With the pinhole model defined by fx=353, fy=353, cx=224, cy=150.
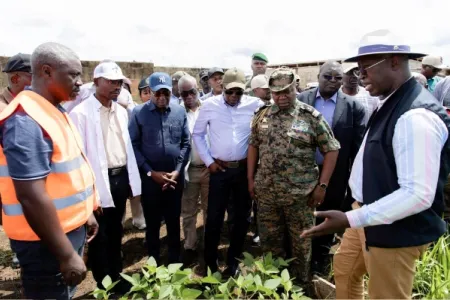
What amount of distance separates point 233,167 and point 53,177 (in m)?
1.93

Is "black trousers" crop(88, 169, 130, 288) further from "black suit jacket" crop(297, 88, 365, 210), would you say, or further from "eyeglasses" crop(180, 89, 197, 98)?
"black suit jacket" crop(297, 88, 365, 210)

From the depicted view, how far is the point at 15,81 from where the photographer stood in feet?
10.4

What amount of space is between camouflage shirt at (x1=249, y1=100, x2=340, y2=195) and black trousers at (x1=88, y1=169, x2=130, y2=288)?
4.17 feet

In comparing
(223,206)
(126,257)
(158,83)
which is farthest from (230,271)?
(158,83)

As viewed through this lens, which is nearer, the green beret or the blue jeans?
the blue jeans

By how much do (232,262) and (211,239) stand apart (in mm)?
365

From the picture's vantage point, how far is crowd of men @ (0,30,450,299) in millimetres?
1642

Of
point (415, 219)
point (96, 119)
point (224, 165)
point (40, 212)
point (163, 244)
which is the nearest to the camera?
point (40, 212)

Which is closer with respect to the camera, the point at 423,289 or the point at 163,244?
the point at 423,289

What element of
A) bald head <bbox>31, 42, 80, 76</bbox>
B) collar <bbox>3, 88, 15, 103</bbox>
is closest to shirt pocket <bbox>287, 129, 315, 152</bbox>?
bald head <bbox>31, 42, 80, 76</bbox>

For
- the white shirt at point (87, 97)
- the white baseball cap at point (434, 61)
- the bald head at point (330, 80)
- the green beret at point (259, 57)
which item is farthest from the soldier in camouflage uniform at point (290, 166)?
the white baseball cap at point (434, 61)

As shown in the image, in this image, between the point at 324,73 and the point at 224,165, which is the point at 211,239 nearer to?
the point at 224,165

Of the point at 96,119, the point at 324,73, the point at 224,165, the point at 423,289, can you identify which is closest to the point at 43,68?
the point at 96,119

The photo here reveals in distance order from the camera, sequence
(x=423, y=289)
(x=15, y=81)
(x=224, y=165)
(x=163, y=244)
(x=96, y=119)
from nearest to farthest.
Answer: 1. (x=423, y=289)
2. (x=96, y=119)
3. (x=15, y=81)
4. (x=224, y=165)
5. (x=163, y=244)
